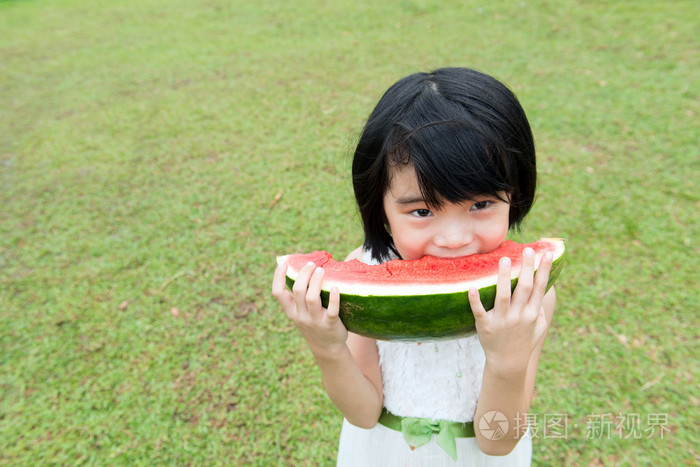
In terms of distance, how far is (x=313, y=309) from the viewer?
4.30ft

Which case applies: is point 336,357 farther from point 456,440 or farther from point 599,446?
point 599,446

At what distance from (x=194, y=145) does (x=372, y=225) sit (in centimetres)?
383

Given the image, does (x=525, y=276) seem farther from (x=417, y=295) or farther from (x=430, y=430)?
(x=430, y=430)

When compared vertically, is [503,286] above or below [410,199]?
below

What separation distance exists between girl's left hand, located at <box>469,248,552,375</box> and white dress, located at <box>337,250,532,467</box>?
0.35 metres

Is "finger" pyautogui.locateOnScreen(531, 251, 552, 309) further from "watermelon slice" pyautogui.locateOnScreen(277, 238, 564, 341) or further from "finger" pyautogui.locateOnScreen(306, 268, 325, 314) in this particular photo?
"finger" pyautogui.locateOnScreen(306, 268, 325, 314)

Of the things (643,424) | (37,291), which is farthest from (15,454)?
(643,424)

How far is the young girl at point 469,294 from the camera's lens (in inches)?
51.4

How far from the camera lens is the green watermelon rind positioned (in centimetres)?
132

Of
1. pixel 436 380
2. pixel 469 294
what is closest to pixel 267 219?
pixel 436 380

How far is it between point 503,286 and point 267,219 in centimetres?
301

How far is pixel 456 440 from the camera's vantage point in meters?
1.61

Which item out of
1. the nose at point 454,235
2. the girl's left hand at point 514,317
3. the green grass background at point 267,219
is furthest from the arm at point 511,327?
the green grass background at point 267,219

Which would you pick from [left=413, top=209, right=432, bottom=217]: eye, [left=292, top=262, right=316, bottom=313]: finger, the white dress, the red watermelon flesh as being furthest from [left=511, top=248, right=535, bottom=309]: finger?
[left=292, top=262, right=316, bottom=313]: finger
